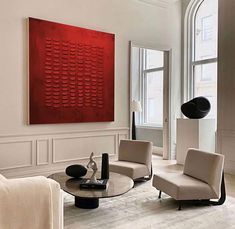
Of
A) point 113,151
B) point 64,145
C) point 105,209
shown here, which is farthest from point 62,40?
point 105,209

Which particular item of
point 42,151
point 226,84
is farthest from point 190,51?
point 42,151

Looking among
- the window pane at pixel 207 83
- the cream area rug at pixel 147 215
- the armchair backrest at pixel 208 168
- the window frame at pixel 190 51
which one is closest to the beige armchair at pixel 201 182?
the armchair backrest at pixel 208 168

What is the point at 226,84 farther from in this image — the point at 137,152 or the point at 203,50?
the point at 137,152

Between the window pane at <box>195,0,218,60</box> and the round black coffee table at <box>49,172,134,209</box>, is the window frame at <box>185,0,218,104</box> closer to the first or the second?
the window pane at <box>195,0,218,60</box>

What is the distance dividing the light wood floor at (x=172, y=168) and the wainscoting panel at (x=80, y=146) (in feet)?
3.54

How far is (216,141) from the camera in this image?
6.08 metres

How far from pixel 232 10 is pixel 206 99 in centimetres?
181

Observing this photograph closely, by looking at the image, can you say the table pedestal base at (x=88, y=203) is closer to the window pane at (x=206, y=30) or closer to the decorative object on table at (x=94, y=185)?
the decorative object on table at (x=94, y=185)

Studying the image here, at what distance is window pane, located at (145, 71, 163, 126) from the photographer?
8.02 m

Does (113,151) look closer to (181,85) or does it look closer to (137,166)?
(137,166)

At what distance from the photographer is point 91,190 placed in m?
3.39

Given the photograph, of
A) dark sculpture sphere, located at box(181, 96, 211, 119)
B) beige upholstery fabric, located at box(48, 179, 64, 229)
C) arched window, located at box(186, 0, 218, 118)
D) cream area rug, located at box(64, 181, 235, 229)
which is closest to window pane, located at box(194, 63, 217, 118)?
arched window, located at box(186, 0, 218, 118)

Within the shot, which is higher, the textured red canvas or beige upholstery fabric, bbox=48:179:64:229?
the textured red canvas

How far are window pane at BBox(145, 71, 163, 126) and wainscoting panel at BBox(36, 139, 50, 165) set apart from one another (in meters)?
3.72
